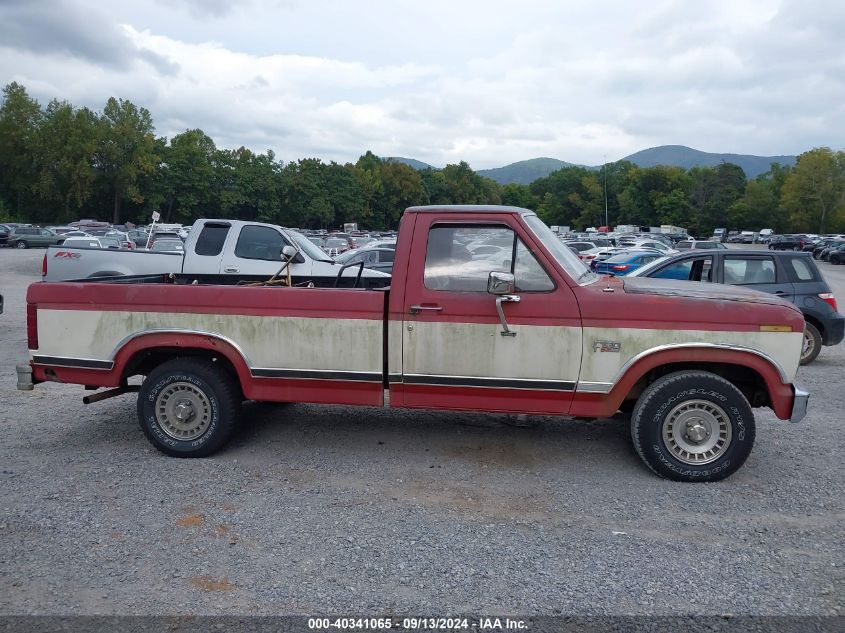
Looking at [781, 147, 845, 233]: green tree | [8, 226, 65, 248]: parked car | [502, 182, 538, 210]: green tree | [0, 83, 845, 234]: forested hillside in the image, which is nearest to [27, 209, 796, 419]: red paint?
[8, 226, 65, 248]: parked car

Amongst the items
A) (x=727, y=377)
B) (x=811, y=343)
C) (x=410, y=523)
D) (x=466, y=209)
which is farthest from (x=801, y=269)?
(x=410, y=523)

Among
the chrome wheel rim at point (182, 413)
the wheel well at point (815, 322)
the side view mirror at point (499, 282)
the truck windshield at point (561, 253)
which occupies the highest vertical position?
the truck windshield at point (561, 253)

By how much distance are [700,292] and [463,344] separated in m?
1.91

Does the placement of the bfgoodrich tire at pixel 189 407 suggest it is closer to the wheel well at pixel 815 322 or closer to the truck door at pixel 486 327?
the truck door at pixel 486 327

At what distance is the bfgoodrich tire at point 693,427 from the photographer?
484 centimetres

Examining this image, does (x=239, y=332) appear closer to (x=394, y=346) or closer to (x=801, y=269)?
(x=394, y=346)

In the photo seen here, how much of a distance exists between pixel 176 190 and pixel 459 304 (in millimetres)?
82205

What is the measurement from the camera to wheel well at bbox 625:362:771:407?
511cm

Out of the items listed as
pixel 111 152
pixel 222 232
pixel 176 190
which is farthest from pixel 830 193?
pixel 222 232

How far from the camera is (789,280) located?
31.1 ft

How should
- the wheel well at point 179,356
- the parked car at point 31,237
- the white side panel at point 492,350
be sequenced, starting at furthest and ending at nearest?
the parked car at point 31,237 → the wheel well at point 179,356 → the white side panel at point 492,350

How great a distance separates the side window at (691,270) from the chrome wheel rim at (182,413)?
6.94 metres

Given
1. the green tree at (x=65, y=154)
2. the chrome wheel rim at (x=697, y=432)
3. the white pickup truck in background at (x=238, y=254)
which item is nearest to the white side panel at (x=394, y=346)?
the chrome wheel rim at (x=697, y=432)

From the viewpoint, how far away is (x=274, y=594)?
11.4 ft
